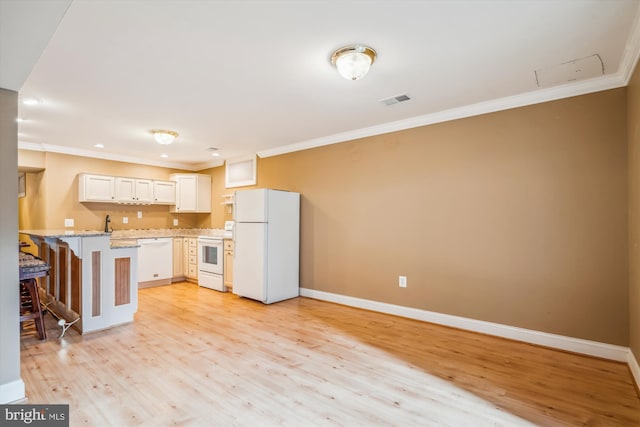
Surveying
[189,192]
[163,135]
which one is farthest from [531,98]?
[189,192]

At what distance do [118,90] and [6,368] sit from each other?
2383 mm

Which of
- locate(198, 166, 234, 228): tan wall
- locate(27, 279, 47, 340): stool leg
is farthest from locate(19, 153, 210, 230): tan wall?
locate(27, 279, 47, 340): stool leg

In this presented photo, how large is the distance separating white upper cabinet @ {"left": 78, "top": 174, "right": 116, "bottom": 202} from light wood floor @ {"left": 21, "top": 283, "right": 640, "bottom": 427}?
2693 mm

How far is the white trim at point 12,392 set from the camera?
2039 millimetres

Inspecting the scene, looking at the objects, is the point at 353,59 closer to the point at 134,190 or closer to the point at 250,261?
the point at 250,261

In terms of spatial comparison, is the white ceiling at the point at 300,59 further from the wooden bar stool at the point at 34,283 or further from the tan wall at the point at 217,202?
the tan wall at the point at 217,202

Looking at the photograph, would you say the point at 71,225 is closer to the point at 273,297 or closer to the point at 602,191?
the point at 273,297

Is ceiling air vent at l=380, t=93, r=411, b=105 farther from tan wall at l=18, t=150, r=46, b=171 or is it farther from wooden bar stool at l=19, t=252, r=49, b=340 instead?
tan wall at l=18, t=150, r=46, b=171

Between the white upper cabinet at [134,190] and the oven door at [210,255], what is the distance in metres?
1.43

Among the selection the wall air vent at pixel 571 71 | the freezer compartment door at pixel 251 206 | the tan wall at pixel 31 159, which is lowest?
the freezer compartment door at pixel 251 206

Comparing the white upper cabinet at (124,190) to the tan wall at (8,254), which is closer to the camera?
the tan wall at (8,254)

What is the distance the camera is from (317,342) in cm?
309

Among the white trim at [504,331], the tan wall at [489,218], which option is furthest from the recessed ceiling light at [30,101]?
the white trim at [504,331]

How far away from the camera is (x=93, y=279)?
3352mm
